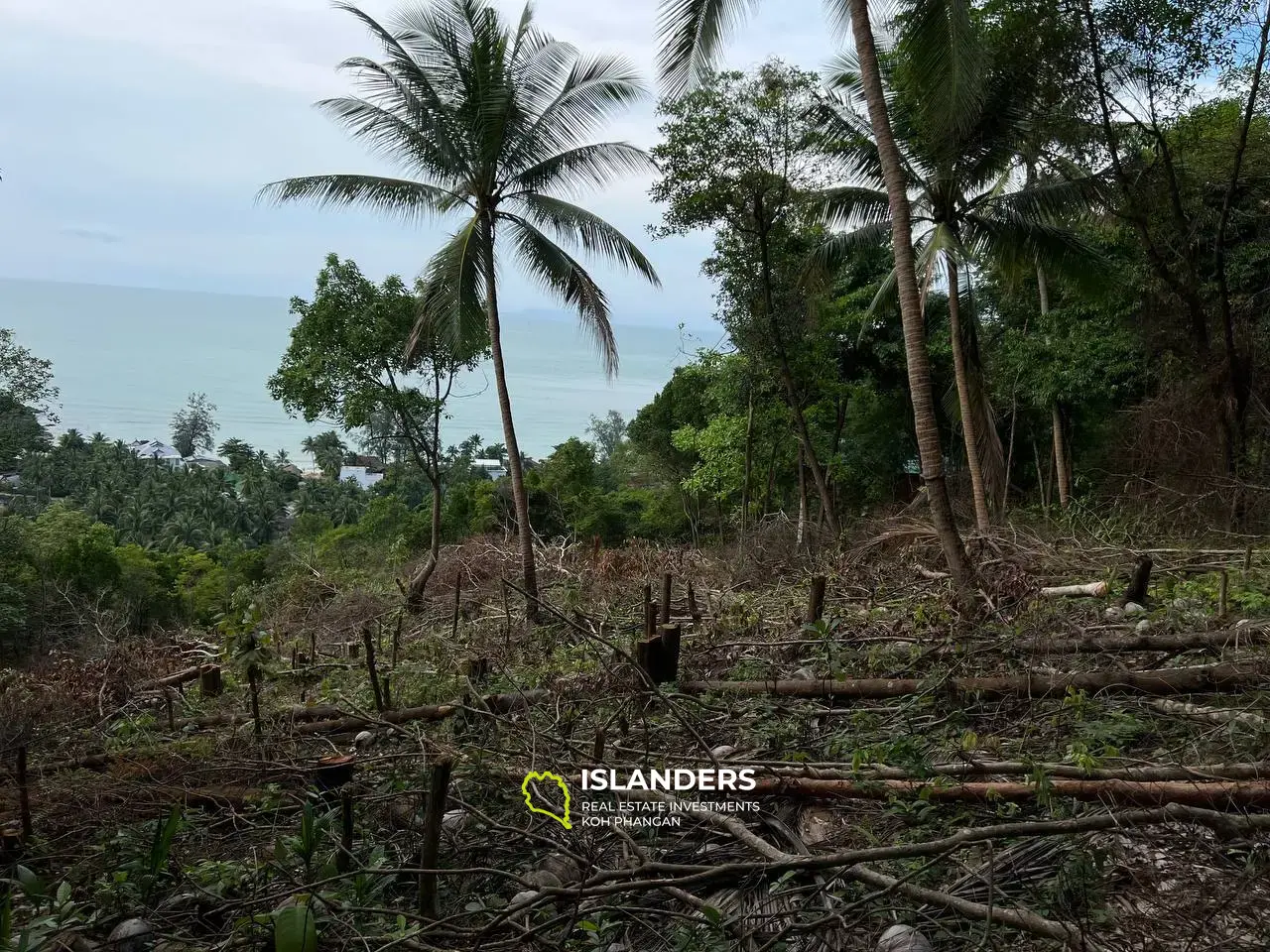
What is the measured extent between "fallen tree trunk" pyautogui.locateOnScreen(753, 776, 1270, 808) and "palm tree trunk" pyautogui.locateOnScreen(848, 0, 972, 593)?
359cm

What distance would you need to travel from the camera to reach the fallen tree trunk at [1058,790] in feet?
10.4

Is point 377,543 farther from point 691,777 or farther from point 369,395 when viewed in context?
point 691,777

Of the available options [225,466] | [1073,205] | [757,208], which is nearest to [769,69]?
[757,208]

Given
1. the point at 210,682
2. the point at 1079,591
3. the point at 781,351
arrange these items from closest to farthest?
the point at 1079,591 → the point at 210,682 → the point at 781,351

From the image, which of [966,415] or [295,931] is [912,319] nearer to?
[966,415]

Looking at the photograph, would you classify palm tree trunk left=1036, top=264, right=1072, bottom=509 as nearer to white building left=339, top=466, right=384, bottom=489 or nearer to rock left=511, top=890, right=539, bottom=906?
rock left=511, top=890, right=539, bottom=906

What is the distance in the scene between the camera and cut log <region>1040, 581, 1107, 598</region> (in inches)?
269

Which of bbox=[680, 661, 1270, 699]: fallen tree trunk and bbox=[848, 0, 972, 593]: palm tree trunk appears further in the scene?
bbox=[848, 0, 972, 593]: palm tree trunk

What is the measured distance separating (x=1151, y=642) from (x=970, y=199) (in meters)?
8.96

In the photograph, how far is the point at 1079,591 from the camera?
6980 mm

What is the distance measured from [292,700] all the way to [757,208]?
35.7 ft

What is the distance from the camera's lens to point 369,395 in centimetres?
1431

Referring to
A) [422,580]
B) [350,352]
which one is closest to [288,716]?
[422,580]
